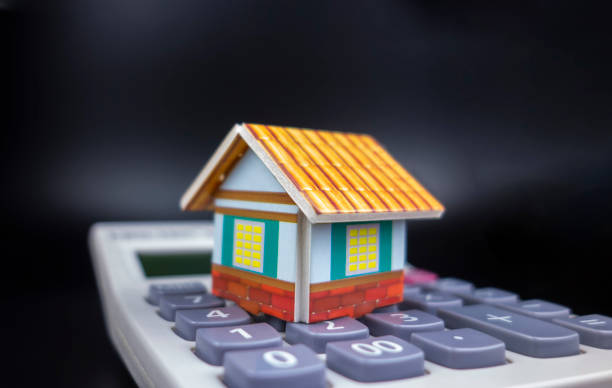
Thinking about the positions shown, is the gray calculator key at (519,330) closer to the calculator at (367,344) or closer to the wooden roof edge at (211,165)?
the calculator at (367,344)

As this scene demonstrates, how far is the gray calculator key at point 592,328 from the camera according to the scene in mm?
561

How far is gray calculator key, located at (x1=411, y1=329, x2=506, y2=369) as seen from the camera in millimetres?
474

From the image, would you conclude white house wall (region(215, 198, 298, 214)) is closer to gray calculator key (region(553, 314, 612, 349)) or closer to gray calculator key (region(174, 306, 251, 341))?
gray calculator key (region(174, 306, 251, 341))

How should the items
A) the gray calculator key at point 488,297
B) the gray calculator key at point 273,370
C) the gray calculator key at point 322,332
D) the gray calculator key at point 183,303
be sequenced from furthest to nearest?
the gray calculator key at point 488,297 < the gray calculator key at point 183,303 < the gray calculator key at point 322,332 < the gray calculator key at point 273,370

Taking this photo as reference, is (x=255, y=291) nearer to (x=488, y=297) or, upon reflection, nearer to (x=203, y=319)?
(x=203, y=319)

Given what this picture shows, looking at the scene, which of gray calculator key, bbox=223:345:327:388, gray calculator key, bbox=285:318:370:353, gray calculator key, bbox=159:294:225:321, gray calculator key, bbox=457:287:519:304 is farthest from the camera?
gray calculator key, bbox=457:287:519:304

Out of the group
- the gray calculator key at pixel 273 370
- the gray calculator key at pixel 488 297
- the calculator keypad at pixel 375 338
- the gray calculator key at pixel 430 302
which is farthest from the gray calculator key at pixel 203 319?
the gray calculator key at pixel 488 297

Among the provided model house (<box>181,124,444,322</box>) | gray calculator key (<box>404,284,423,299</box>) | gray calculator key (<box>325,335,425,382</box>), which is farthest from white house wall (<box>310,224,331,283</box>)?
gray calculator key (<box>404,284,423,299</box>)

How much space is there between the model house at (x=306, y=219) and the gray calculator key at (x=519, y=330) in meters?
0.09

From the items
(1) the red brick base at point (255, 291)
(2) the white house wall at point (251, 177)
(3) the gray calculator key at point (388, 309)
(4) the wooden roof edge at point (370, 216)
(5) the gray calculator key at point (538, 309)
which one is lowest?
(3) the gray calculator key at point (388, 309)

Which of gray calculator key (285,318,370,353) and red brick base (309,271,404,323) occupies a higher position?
red brick base (309,271,404,323)

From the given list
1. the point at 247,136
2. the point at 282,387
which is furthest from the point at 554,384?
the point at 247,136

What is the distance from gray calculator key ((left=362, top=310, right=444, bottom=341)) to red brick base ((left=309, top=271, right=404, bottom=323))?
2 cm

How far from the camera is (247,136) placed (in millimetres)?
609
